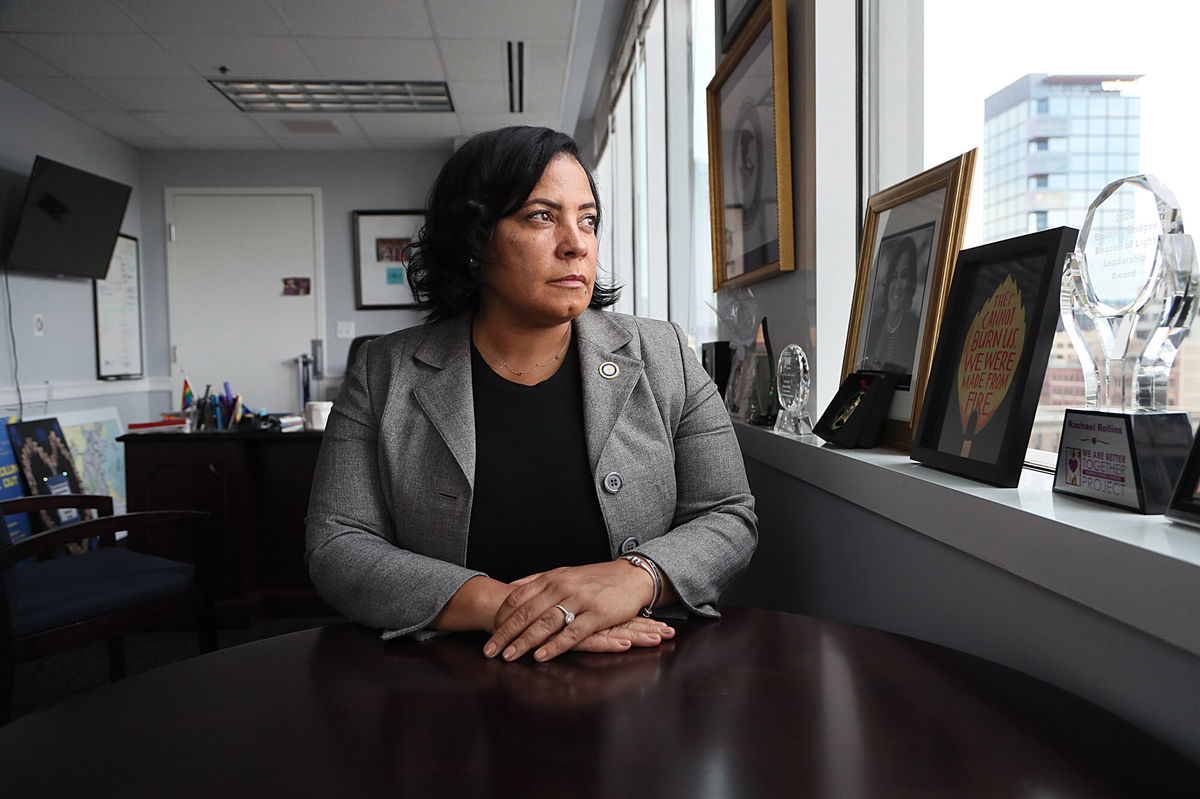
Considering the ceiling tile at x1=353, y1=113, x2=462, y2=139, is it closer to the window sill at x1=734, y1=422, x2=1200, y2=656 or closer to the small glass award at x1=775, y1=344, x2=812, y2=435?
the small glass award at x1=775, y1=344, x2=812, y2=435

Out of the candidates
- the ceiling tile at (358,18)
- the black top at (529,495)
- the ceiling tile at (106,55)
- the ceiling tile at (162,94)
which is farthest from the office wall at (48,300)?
the black top at (529,495)

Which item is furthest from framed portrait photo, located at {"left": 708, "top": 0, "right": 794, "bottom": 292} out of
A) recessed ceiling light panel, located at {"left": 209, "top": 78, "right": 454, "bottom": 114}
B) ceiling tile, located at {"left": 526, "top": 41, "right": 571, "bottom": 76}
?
recessed ceiling light panel, located at {"left": 209, "top": 78, "right": 454, "bottom": 114}

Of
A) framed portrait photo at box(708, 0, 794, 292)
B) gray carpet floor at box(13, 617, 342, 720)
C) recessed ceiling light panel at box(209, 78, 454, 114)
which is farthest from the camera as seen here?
recessed ceiling light panel at box(209, 78, 454, 114)

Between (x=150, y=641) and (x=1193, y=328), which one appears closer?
(x=1193, y=328)

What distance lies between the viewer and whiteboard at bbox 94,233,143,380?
589 centimetres

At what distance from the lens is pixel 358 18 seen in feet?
13.4

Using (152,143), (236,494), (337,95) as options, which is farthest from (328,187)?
(236,494)

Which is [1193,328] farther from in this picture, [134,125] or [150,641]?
[134,125]

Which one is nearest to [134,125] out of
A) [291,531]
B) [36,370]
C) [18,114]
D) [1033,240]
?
[18,114]

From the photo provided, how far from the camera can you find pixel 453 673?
89 centimetres

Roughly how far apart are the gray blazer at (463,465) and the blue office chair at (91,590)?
121 centimetres

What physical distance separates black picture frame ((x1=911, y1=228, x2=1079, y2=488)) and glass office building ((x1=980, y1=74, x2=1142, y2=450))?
0.48 ft

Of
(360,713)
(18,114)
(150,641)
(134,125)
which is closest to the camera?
(360,713)

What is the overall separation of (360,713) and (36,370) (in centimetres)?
532
